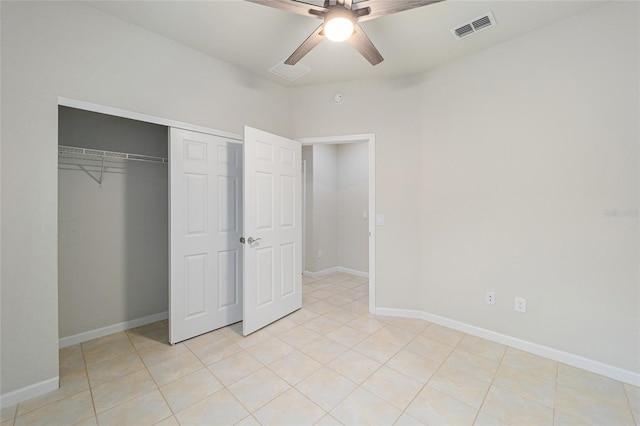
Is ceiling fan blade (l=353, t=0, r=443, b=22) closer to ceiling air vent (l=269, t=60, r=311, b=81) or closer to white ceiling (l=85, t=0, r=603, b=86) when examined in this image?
white ceiling (l=85, t=0, r=603, b=86)

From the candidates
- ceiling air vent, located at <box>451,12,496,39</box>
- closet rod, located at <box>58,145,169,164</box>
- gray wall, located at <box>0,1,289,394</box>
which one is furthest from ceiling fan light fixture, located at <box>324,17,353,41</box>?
closet rod, located at <box>58,145,169,164</box>

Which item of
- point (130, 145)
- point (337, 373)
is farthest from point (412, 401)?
point (130, 145)

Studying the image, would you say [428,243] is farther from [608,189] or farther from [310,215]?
[310,215]

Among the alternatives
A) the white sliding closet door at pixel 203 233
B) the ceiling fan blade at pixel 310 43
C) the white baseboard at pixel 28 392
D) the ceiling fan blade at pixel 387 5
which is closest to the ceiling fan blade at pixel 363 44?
the ceiling fan blade at pixel 387 5

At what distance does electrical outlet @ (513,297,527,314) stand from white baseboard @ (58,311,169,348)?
11.8 feet

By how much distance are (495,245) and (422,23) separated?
2.04 meters

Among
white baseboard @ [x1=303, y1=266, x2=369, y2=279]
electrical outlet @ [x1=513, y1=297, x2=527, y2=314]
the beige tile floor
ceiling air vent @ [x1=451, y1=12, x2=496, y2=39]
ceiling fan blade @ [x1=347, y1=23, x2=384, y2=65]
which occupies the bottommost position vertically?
the beige tile floor

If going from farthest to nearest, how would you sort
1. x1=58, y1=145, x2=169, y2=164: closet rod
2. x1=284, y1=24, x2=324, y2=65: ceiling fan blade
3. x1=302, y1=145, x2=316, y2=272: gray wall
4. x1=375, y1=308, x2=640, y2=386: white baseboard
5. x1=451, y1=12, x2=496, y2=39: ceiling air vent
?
x1=302, y1=145, x2=316, y2=272: gray wall < x1=58, y1=145, x2=169, y2=164: closet rod < x1=451, y1=12, x2=496, y2=39: ceiling air vent < x1=375, y1=308, x2=640, y2=386: white baseboard < x1=284, y1=24, x2=324, y2=65: ceiling fan blade

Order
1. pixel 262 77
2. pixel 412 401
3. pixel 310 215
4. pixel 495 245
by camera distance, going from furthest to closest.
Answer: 1. pixel 310 215
2. pixel 262 77
3. pixel 495 245
4. pixel 412 401

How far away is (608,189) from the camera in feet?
6.60

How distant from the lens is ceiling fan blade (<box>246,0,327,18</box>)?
1.61 meters

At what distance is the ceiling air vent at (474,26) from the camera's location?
2.11 metres

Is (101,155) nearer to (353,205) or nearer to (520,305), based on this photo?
(353,205)

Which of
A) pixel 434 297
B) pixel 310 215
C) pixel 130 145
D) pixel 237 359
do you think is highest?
pixel 130 145
